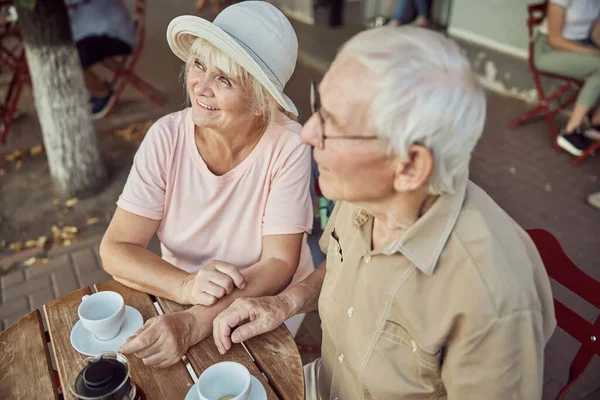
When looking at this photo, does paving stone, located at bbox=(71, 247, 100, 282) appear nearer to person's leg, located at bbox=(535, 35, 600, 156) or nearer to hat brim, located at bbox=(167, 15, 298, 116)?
hat brim, located at bbox=(167, 15, 298, 116)

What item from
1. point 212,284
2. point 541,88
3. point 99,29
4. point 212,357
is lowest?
point 541,88

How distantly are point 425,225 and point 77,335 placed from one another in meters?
1.18

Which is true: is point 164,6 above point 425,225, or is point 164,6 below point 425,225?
below

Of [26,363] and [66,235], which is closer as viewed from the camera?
[26,363]

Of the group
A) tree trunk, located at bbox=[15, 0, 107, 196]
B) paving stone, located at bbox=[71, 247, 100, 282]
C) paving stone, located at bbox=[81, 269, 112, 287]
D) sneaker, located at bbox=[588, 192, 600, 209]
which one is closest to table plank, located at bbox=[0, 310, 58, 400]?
paving stone, located at bbox=[81, 269, 112, 287]

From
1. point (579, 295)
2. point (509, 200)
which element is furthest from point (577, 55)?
point (579, 295)

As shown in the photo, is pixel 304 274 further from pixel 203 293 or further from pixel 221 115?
pixel 221 115

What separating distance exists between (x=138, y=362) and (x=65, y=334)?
0.31 m

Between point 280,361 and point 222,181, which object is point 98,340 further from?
point 222,181

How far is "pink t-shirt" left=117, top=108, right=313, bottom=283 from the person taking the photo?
199 cm

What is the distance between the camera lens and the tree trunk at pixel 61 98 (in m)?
3.84

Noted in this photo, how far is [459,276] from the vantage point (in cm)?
121

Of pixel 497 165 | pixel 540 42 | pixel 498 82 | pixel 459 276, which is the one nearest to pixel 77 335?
pixel 459 276

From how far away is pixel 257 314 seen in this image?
5.47 ft
